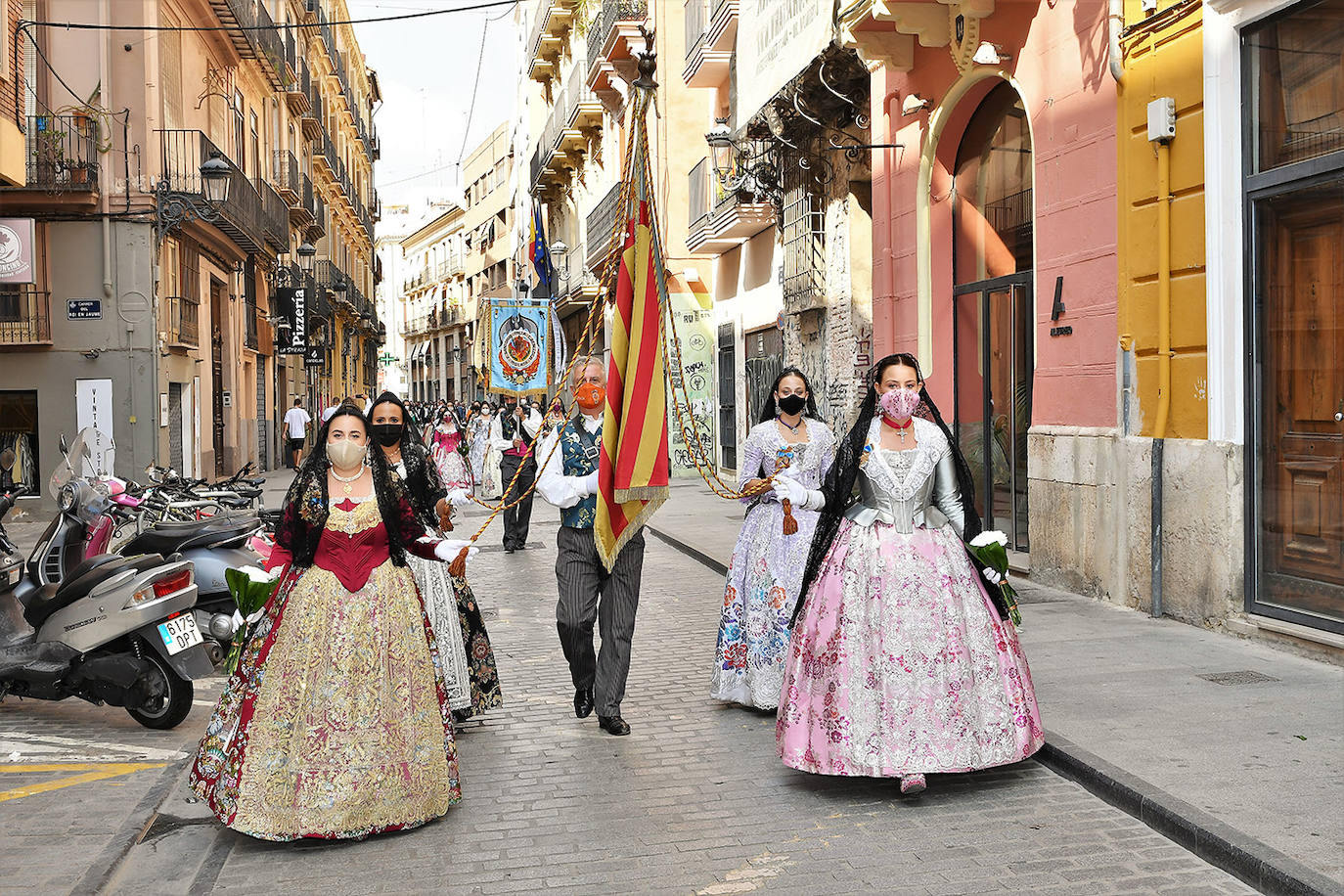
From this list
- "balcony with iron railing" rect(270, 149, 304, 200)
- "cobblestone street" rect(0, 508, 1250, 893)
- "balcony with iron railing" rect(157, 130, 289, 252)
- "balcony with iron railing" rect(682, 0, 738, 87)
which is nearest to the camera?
"cobblestone street" rect(0, 508, 1250, 893)

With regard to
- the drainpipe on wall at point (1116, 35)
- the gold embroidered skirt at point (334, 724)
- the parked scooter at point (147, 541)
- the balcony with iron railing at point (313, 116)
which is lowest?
the gold embroidered skirt at point (334, 724)

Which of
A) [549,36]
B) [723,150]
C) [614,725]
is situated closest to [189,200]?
[723,150]

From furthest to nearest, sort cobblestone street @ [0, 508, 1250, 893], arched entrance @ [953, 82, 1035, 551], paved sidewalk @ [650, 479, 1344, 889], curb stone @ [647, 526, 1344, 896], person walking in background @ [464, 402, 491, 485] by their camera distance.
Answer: person walking in background @ [464, 402, 491, 485]
arched entrance @ [953, 82, 1035, 551]
paved sidewalk @ [650, 479, 1344, 889]
cobblestone street @ [0, 508, 1250, 893]
curb stone @ [647, 526, 1344, 896]

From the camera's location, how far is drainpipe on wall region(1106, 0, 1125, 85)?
930cm

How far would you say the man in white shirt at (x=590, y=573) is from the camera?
6461 mm

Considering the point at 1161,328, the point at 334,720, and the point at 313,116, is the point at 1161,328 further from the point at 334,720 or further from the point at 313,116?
the point at 313,116

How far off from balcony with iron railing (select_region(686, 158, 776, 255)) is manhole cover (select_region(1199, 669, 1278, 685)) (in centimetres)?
1463

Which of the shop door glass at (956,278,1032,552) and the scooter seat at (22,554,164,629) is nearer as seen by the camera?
the scooter seat at (22,554,164,629)

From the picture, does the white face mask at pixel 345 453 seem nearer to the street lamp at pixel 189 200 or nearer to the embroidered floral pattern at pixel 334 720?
the embroidered floral pattern at pixel 334 720

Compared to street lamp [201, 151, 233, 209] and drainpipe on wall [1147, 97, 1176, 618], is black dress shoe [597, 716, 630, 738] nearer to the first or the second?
drainpipe on wall [1147, 97, 1176, 618]

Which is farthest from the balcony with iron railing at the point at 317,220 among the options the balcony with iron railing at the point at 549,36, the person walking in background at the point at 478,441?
the person walking in background at the point at 478,441

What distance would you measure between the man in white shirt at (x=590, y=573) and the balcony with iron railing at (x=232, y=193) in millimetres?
15295

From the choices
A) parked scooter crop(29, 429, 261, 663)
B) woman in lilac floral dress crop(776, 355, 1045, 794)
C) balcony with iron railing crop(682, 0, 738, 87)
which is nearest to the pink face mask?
woman in lilac floral dress crop(776, 355, 1045, 794)

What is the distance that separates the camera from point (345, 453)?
204 inches
